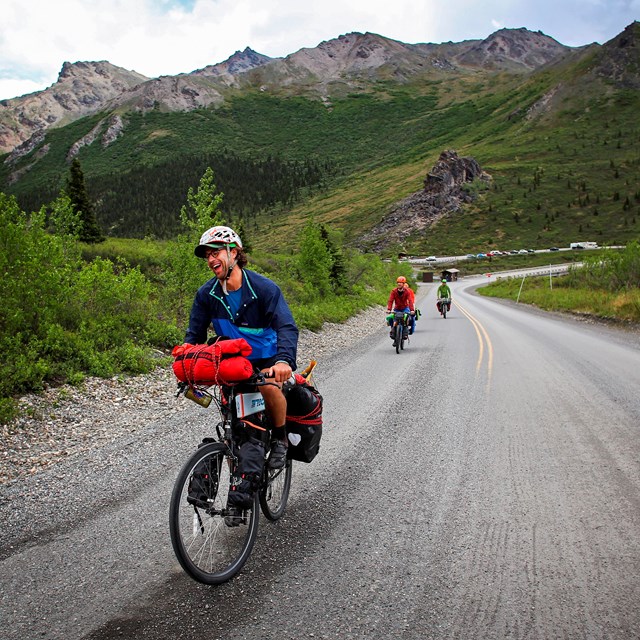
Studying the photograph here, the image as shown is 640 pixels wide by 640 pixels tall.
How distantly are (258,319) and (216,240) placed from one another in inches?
26.1

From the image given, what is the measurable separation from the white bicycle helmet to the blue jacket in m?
0.24

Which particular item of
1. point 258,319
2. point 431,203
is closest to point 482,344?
point 258,319

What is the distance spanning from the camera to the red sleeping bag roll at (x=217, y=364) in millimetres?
3191

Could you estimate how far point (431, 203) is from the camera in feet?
372

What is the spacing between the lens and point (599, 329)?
18938 mm

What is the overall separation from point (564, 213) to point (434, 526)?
10969 centimetres

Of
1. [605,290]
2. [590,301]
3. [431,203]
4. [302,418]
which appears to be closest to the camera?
[302,418]

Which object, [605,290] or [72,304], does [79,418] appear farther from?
[605,290]

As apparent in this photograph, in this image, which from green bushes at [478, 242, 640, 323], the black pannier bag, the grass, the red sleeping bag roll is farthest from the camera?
green bushes at [478, 242, 640, 323]

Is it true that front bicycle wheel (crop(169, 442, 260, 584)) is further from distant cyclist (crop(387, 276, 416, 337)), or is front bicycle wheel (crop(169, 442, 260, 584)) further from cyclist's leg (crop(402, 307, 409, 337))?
distant cyclist (crop(387, 276, 416, 337))

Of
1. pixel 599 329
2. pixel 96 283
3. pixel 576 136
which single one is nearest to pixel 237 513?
pixel 96 283

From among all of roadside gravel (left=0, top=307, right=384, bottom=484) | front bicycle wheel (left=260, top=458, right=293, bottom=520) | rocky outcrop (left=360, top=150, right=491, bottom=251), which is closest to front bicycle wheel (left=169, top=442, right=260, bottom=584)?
front bicycle wheel (left=260, top=458, right=293, bottom=520)

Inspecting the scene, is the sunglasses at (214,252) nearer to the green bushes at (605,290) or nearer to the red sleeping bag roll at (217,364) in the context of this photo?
the red sleeping bag roll at (217,364)

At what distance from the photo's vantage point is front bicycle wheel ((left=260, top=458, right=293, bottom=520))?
3824 millimetres
